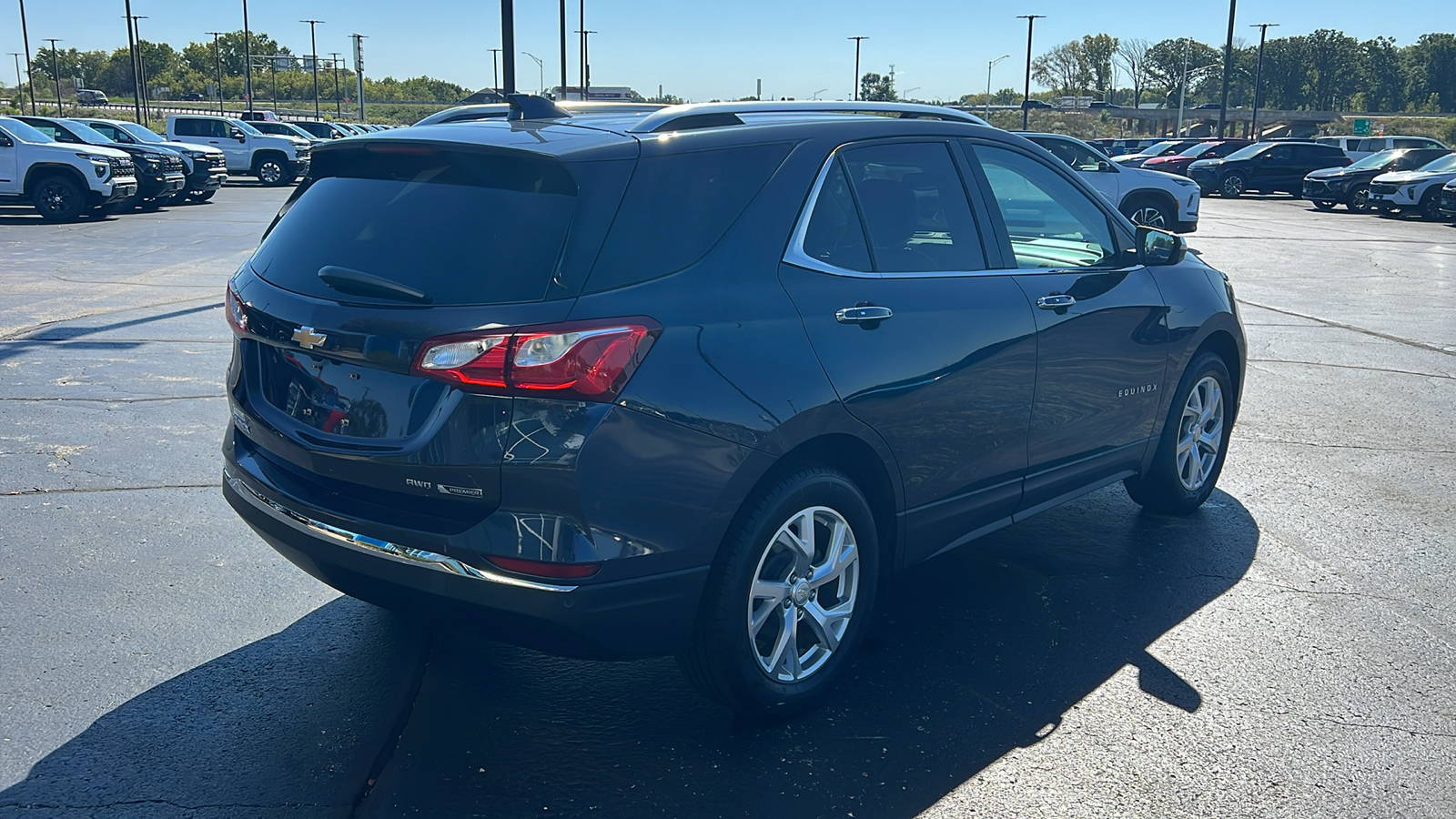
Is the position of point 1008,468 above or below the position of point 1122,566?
above

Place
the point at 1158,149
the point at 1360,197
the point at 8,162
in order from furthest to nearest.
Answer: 1. the point at 1158,149
2. the point at 1360,197
3. the point at 8,162

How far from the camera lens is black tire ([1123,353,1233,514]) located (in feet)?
17.6

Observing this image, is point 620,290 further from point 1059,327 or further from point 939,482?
point 1059,327

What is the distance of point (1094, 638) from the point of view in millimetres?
4230

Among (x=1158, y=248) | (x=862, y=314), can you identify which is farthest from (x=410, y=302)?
(x=1158, y=248)

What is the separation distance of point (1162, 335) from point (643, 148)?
2.80 metres

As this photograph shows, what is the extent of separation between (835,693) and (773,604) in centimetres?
50

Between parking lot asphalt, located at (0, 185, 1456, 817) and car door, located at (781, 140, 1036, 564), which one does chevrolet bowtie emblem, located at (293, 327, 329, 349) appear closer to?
parking lot asphalt, located at (0, 185, 1456, 817)

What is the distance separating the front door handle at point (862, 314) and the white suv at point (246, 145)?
110 feet

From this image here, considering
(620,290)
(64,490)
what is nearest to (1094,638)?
(620,290)

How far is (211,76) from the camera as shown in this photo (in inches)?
5792

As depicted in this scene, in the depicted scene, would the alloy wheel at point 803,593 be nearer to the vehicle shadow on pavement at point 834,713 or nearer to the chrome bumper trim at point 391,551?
the vehicle shadow on pavement at point 834,713

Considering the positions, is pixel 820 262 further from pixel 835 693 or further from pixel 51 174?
pixel 51 174

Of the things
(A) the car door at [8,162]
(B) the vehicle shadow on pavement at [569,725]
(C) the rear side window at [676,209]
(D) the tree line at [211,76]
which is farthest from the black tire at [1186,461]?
(D) the tree line at [211,76]
